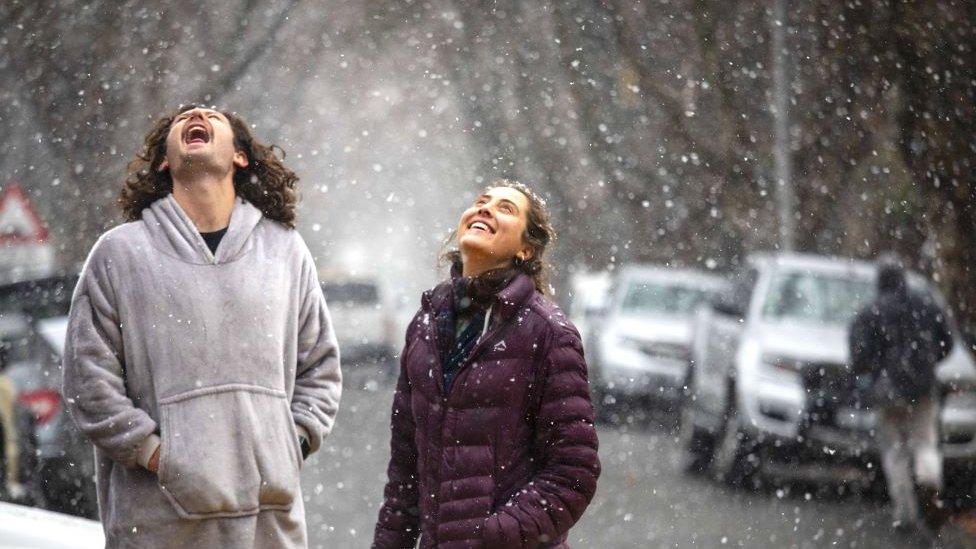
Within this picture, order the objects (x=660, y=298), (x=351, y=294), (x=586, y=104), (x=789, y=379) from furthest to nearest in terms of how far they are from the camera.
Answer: (x=586, y=104), (x=351, y=294), (x=660, y=298), (x=789, y=379)

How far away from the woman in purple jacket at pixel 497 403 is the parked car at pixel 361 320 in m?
16.5

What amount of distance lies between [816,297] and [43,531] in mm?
8352

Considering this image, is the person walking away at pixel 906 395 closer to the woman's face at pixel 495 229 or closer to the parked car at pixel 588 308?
the woman's face at pixel 495 229

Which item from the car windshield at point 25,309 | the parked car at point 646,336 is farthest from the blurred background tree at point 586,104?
the car windshield at point 25,309

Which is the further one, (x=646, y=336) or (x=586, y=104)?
(x=586, y=104)

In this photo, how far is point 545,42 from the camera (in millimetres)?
26922

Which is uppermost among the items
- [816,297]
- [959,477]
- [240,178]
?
[240,178]

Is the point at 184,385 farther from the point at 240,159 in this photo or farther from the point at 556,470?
the point at 556,470

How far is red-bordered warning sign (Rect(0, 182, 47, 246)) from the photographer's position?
35.3 ft

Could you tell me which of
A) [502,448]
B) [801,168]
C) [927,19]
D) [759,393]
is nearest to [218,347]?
[502,448]

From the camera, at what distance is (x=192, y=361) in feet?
10.0

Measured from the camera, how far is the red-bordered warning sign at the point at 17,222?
1075cm

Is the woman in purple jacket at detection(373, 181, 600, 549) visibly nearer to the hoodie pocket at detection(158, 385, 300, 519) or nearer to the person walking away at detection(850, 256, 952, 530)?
the hoodie pocket at detection(158, 385, 300, 519)

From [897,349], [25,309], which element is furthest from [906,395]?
[25,309]
